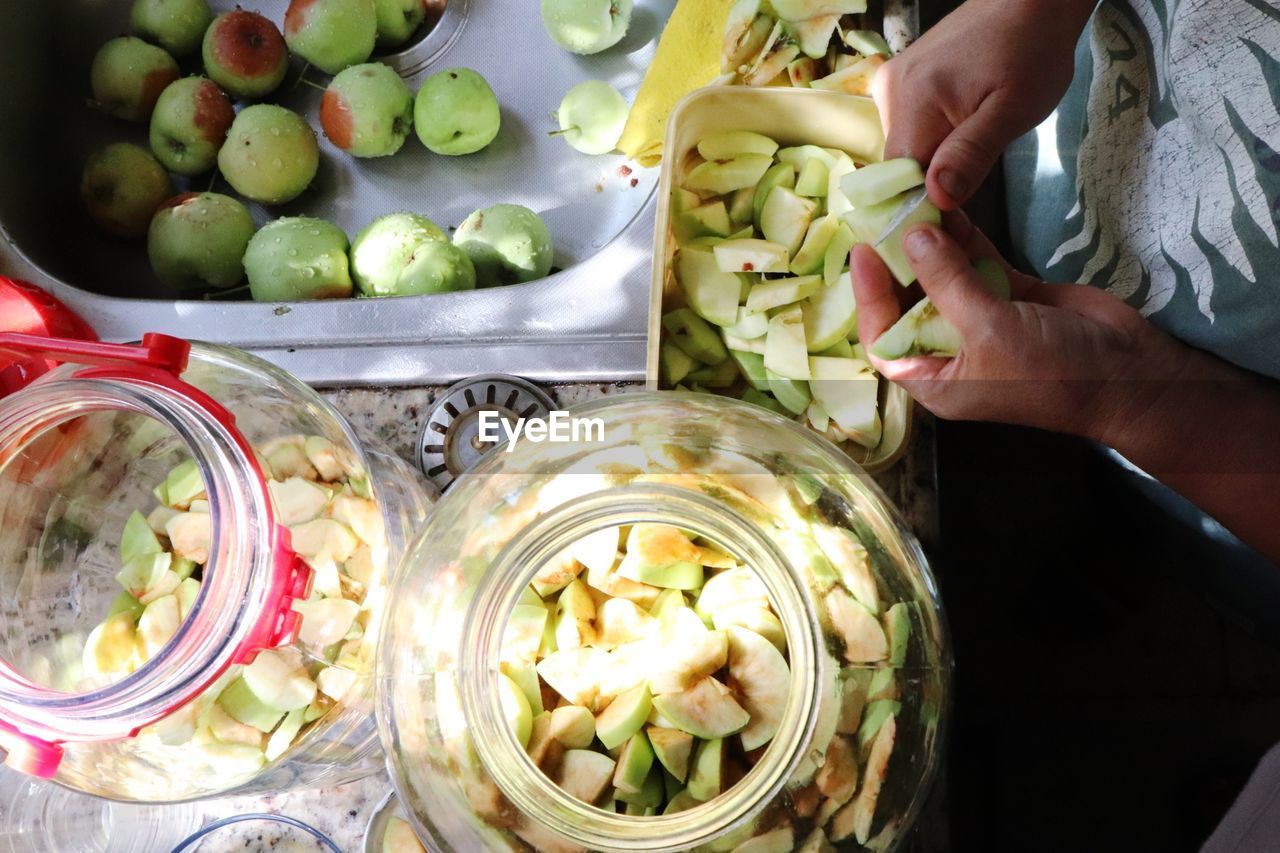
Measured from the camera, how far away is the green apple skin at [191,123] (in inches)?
39.9

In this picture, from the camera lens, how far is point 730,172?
79 cm

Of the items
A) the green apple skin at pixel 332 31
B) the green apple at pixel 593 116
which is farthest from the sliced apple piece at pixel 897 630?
the green apple skin at pixel 332 31

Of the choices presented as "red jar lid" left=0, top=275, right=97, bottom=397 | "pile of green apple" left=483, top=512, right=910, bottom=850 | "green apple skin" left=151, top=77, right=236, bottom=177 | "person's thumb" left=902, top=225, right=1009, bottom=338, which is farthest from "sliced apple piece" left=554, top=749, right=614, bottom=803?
"green apple skin" left=151, top=77, right=236, bottom=177

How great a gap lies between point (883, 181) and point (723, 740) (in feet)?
1.40

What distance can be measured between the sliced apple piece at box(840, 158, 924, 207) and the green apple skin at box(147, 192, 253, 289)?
0.63m

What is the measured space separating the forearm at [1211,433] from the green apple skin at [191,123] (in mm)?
923

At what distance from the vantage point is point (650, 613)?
25.5 inches

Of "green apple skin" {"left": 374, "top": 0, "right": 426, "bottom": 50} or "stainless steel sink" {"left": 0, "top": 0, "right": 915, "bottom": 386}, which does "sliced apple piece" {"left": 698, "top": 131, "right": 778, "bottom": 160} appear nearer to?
"stainless steel sink" {"left": 0, "top": 0, "right": 915, "bottom": 386}

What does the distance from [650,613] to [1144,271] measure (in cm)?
47

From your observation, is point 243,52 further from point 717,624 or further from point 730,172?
point 717,624

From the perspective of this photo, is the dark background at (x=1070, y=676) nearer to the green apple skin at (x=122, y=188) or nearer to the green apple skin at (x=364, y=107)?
the green apple skin at (x=364, y=107)

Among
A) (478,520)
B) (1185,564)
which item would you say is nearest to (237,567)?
(478,520)

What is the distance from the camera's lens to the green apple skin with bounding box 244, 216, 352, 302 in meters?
0.92

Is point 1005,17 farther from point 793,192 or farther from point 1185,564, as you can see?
point 1185,564
